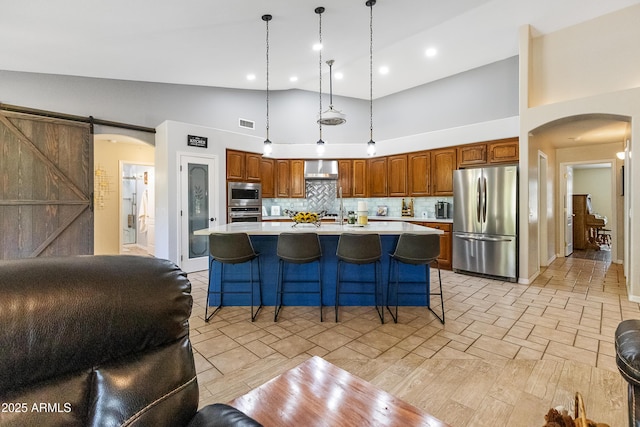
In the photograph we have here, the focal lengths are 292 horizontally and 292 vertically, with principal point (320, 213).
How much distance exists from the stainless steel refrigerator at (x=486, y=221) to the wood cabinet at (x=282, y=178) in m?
3.45

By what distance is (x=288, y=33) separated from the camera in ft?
13.2

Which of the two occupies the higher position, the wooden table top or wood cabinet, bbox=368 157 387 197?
wood cabinet, bbox=368 157 387 197

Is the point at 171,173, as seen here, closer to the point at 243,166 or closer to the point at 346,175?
the point at 243,166

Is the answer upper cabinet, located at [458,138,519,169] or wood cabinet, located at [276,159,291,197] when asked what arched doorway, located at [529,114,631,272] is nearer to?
upper cabinet, located at [458,138,519,169]

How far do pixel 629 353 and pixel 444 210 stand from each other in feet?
14.8

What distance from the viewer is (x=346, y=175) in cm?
666

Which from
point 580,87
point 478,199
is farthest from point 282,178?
point 580,87

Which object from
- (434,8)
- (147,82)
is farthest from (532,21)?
(147,82)

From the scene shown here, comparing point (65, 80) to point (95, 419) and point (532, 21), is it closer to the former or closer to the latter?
point (95, 419)

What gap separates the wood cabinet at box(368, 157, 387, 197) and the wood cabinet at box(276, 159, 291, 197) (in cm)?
187

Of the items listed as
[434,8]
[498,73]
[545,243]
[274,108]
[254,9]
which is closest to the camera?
[254,9]

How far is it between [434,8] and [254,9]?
2.23 m

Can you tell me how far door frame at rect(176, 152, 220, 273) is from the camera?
496cm

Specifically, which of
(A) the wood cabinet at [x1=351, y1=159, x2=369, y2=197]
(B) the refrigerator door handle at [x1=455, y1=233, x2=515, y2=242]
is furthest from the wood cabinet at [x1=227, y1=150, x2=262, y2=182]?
(B) the refrigerator door handle at [x1=455, y1=233, x2=515, y2=242]
